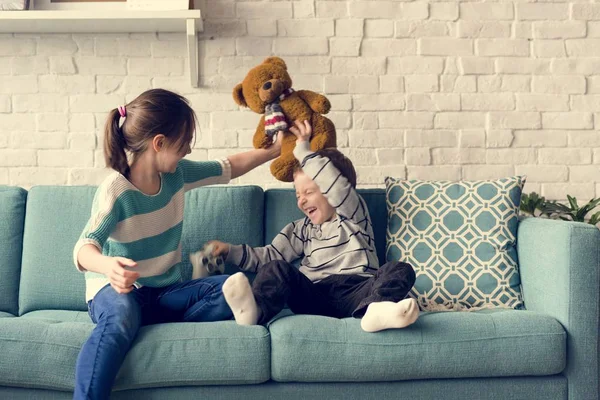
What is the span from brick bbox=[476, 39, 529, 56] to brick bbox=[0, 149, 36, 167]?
1877mm

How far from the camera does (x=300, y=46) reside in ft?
10.2

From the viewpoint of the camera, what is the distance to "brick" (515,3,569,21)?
316 centimetres

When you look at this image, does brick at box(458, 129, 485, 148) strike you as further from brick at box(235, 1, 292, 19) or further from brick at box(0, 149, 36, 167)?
brick at box(0, 149, 36, 167)

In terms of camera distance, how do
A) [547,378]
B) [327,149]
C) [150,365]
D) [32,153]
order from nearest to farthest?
[150,365] → [547,378] → [327,149] → [32,153]

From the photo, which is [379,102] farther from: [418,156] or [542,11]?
[542,11]

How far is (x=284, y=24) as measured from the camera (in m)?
3.10

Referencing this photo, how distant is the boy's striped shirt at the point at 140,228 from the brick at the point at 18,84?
105 cm

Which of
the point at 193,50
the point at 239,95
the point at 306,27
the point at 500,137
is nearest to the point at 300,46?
the point at 306,27

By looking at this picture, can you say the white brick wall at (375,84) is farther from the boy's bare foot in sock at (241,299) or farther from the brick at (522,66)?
the boy's bare foot in sock at (241,299)

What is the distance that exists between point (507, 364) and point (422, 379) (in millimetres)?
224

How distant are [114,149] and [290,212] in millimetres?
681

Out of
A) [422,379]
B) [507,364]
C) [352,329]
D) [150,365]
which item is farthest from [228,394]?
[507,364]

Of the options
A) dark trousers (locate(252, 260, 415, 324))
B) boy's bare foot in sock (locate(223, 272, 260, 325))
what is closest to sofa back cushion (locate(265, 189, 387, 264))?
dark trousers (locate(252, 260, 415, 324))

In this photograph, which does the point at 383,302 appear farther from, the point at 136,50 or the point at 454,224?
the point at 136,50
